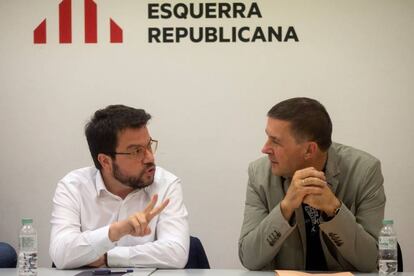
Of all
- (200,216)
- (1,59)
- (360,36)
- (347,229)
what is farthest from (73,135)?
(347,229)

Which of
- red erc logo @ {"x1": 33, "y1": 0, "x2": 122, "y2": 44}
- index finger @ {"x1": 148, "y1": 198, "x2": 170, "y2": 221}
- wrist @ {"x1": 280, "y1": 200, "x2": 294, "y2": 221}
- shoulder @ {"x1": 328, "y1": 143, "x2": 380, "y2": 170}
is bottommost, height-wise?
index finger @ {"x1": 148, "y1": 198, "x2": 170, "y2": 221}

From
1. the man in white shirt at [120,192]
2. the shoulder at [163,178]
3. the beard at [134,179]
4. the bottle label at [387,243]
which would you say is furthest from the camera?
the shoulder at [163,178]

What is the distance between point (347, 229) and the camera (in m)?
3.26

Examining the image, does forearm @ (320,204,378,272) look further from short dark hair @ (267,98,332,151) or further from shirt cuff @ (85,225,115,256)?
shirt cuff @ (85,225,115,256)

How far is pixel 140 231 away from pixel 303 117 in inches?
37.9

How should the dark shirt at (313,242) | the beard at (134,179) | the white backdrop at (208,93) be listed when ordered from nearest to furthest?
the dark shirt at (313,242) < the beard at (134,179) < the white backdrop at (208,93)

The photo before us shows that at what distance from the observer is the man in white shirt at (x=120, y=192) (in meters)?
3.75

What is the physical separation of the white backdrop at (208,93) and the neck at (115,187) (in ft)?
4.63

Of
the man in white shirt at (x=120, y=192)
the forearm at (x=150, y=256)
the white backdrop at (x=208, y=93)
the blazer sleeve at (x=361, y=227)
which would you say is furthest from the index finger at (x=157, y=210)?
the white backdrop at (x=208, y=93)

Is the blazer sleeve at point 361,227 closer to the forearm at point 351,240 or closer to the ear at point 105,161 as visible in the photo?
the forearm at point 351,240

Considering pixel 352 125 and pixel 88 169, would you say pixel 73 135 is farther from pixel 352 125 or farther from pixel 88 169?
pixel 352 125

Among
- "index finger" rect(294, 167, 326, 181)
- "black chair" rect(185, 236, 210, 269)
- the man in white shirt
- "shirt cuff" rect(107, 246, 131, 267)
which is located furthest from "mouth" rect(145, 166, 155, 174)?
"index finger" rect(294, 167, 326, 181)

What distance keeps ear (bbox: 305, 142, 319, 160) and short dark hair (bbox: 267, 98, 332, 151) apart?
20mm

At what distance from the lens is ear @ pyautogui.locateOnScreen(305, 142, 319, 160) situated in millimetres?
3502
